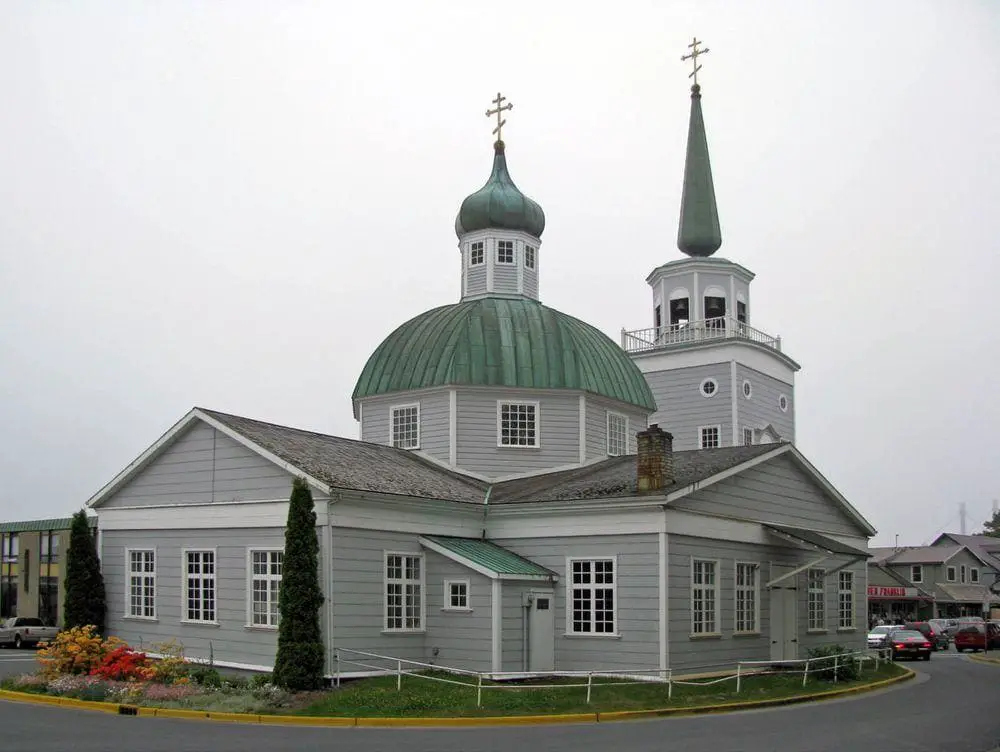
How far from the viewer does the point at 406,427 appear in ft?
111

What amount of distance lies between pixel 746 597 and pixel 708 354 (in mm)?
17324

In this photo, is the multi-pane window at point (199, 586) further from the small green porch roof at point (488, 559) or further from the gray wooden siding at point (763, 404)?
the gray wooden siding at point (763, 404)

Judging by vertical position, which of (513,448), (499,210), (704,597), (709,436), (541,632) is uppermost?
(499,210)

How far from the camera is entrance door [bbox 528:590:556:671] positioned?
86.1 ft

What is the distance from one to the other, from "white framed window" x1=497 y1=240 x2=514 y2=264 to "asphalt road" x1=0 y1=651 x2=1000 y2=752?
719 inches

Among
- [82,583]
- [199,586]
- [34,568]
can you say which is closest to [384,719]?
[199,586]

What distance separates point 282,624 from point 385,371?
11891mm

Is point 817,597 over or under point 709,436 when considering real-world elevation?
under

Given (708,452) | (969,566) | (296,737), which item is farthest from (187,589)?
(969,566)

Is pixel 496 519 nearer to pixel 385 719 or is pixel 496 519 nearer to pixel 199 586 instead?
pixel 199 586

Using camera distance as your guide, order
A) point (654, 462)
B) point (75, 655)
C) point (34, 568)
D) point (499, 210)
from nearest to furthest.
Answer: point (75, 655), point (654, 462), point (499, 210), point (34, 568)

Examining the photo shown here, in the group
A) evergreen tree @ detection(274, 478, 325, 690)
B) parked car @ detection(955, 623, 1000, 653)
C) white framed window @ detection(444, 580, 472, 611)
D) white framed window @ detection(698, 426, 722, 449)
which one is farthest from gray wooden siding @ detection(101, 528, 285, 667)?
parked car @ detection(955, 623, 1000, 653)

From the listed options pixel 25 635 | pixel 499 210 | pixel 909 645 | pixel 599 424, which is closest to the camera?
pixel 599 424

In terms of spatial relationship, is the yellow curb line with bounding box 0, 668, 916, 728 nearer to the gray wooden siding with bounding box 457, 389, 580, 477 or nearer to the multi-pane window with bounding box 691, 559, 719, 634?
the multi-pane window with bounding box 691, 559, 719, 634
